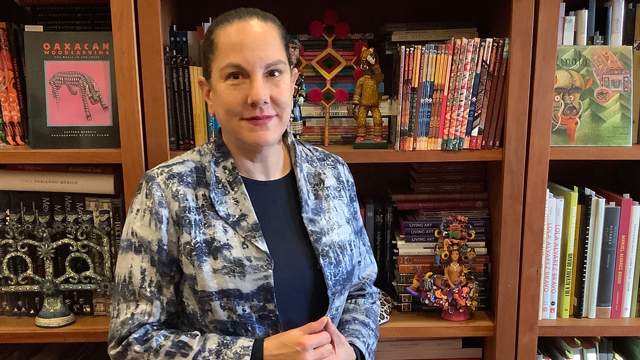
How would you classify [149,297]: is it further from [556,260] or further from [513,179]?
[556,260]

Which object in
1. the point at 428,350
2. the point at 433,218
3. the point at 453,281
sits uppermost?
the point at 433,218

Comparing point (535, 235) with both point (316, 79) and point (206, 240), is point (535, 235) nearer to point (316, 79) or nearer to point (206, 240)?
→ point (316, 79)

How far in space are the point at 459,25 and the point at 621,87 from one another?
1.40 feet

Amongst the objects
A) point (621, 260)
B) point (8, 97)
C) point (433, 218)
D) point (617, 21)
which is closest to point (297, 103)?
point (433, 218)

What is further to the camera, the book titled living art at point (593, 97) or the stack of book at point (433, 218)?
the stack of book at point (433, 218)

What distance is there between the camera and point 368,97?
1254 millimetres

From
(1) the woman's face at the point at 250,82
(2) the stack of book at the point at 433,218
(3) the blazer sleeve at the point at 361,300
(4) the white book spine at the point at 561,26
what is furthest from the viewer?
(2) the stack of book at the point at 433,218

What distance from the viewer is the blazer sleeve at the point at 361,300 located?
3.62 ft

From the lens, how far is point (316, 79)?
4.33 feet

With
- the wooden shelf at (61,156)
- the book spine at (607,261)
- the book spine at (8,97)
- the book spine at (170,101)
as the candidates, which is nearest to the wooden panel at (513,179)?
the book spine at (607,261)

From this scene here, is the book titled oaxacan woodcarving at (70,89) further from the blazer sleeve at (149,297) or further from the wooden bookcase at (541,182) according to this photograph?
the wooden bookcase at (541,182)

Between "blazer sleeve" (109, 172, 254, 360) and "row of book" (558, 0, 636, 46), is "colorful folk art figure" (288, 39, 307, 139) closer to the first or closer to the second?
"blazer sleeve" (109, 172, 254, 360)

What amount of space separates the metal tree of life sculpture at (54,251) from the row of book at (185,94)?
0.29 meters

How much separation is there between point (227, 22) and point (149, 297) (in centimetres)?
55
